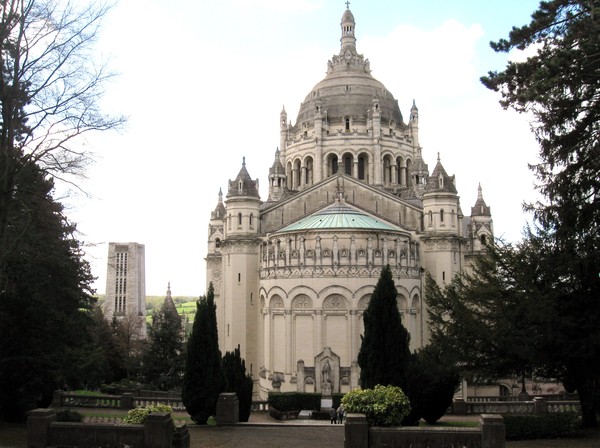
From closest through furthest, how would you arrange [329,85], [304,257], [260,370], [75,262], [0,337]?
1. [0,337]
2. [75,262]
3. [304,257]
4. [260,370]
5. [329,85]

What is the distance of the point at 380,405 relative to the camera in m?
20.0

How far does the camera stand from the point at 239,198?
4888 centimetres

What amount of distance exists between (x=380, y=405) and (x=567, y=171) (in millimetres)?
9080

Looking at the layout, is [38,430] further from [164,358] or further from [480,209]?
[480,209]

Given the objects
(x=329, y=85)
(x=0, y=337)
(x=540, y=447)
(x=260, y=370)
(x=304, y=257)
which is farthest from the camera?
(x=329, y=85)

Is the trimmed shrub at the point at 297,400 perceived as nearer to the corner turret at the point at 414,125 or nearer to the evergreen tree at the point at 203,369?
the evergreen tree at the point at 203,369

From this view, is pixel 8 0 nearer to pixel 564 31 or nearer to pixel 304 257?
pixel 564 31

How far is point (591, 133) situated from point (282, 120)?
1839 inches

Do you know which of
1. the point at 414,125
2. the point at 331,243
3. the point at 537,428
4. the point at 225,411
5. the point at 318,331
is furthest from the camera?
the point at 414,125

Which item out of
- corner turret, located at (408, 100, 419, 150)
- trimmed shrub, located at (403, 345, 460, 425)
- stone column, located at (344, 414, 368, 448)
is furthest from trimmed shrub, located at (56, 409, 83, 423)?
corner turret, located at (408, 100, 419, 150)

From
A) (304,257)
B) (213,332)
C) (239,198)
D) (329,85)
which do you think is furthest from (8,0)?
(329,85)

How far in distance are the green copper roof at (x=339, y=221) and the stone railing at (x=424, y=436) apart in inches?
1033

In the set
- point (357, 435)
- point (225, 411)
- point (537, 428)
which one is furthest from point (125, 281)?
point (357, 435)

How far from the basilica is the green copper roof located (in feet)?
0.43
